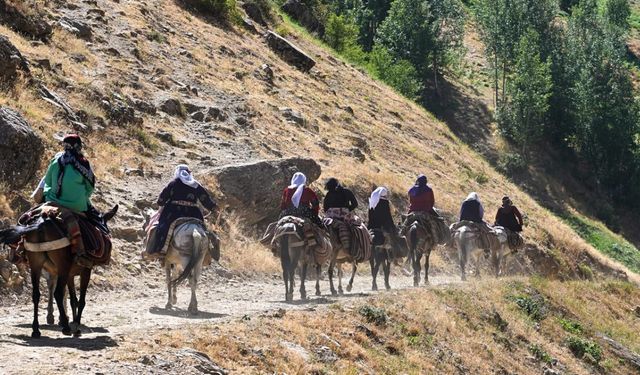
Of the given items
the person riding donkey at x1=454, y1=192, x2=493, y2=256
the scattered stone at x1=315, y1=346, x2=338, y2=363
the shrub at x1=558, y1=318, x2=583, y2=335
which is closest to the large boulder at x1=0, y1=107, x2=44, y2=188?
the scattered stone at x1=315, y1=346, x2=338, y2=363

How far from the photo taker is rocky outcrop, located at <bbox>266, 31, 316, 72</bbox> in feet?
170

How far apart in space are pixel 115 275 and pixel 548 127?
6236cm

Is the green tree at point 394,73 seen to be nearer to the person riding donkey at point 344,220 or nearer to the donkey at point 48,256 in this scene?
the person riding donkey at point 344,220

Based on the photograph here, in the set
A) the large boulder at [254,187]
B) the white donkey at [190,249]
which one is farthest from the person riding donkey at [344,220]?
the large boulder at [254,187]

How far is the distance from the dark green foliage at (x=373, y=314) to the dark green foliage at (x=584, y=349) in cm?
742

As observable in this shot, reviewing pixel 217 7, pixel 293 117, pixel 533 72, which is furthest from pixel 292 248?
pixel 533 72

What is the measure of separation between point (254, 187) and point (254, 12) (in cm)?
3095

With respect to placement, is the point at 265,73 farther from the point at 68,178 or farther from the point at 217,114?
the point at 68,178

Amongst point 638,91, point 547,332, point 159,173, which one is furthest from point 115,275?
point 638,91

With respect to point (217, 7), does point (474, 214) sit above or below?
below

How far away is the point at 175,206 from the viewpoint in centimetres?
1695

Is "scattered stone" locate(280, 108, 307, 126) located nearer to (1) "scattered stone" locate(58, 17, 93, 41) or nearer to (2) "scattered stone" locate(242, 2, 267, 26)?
(1) "scattered stone" locate(58, 17, 93, 41)

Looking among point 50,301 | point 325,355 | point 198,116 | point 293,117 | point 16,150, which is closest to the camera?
point 50,301

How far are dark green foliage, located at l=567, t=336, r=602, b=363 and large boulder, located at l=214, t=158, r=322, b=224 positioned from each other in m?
9.11
